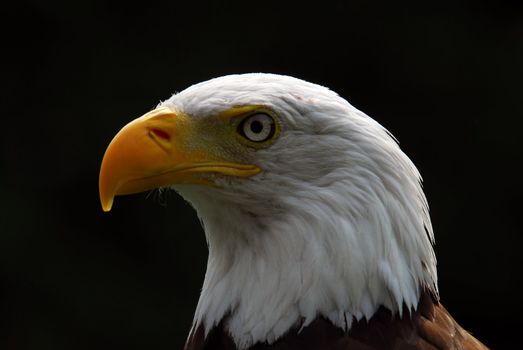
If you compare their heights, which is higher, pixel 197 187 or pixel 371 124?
pixel 371 124

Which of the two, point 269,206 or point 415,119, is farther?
point 415,119

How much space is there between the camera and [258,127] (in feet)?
10.6

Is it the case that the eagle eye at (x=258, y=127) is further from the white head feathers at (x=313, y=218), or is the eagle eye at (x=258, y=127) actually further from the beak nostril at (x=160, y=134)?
the beak nostril at (x=160, y=134)

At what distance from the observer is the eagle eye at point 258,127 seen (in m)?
3.23

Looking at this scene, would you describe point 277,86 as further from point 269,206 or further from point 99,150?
point 99,150

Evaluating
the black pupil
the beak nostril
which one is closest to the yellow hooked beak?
the beak nostril

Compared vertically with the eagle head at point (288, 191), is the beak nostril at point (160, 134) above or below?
above

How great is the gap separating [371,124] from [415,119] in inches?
188

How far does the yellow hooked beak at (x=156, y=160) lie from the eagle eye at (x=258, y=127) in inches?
3.7

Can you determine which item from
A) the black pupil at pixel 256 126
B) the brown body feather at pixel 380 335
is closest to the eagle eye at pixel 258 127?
the black pupil at pixel 256 126

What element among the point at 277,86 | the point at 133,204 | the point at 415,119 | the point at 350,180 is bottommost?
the point at 133,204

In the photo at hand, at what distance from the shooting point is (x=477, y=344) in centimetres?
334

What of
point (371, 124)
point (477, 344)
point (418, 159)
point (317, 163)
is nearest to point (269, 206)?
point (317, 163)

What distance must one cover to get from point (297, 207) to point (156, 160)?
1.46ft
